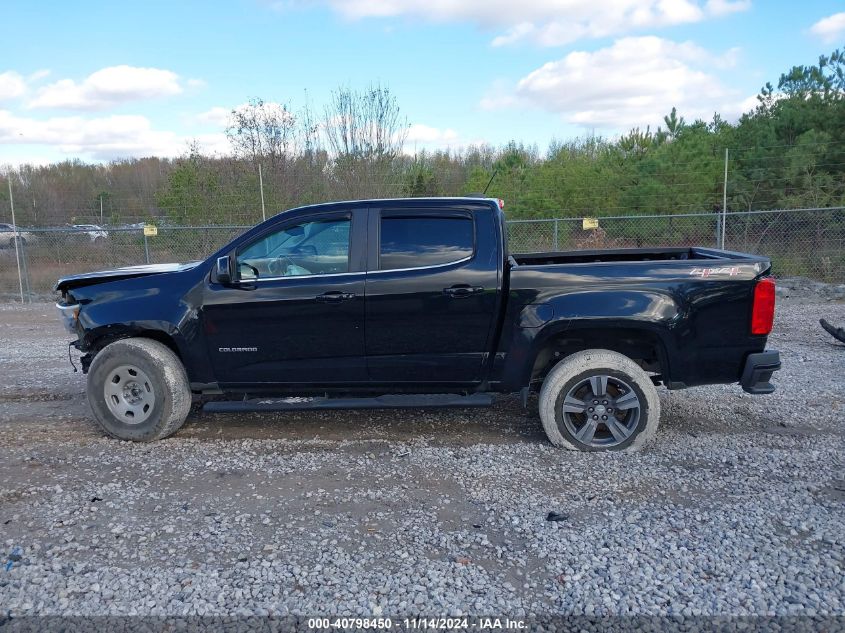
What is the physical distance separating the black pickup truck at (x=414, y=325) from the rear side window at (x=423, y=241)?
11 millimetres

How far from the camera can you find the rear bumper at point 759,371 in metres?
4.73

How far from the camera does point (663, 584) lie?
3.14m

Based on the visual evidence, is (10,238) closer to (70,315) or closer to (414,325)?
(70,315)

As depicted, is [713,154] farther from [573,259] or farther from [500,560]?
[500,560]

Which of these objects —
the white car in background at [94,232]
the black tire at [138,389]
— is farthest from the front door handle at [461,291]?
the white car in background at [94,232]

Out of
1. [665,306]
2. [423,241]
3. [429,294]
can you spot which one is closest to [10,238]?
[423,241]

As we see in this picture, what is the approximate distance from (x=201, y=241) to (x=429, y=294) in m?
12.4

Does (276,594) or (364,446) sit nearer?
(276,594)

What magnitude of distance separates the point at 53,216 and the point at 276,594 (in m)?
19.8

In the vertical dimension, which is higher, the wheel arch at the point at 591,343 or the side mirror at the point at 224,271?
the side mirror at the point at 224,271

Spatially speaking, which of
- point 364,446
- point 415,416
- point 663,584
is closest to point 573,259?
point 415,416

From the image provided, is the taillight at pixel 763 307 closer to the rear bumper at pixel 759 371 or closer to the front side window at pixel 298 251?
the rear bumper at pixel 759 371

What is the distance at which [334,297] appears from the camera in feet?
16.6

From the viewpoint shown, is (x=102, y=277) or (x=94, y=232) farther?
(x=94, y=232)
